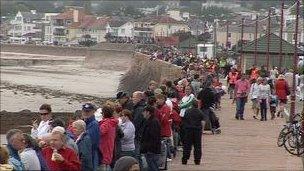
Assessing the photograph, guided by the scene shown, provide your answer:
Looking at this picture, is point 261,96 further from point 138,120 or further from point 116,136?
point 116,136

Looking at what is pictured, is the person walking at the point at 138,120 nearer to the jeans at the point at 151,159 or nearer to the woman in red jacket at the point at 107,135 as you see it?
the jeans at the point at 151,159

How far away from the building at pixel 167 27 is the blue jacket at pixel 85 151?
128383 millimetres

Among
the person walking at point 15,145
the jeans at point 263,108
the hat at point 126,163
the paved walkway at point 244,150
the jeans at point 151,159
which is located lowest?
the paved walkway at point 244,150

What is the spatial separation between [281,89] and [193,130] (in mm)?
9511

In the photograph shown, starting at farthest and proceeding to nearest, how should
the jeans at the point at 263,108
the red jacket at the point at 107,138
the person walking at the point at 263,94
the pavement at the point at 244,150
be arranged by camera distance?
the person walking at the point at 263,94, the jeans at the point at 263,108, the pavement at the point at 244,150, the red jacket at the point at 107,138

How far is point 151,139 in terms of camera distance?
44.5ft

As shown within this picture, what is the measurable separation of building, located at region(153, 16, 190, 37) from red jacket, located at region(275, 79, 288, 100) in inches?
4495

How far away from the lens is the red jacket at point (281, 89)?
2490cm

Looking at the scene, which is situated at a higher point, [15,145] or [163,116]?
[15,145]

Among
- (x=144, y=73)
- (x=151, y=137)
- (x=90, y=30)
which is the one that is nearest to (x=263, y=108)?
(x=151, y=137)

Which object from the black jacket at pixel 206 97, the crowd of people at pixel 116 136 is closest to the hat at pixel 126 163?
the crowd of people at pixel 116 136

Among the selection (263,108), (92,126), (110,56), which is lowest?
(110,56)

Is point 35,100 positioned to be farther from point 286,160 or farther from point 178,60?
point 286,160

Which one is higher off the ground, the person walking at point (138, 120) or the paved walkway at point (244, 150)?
the person walking at point (138, 120)
